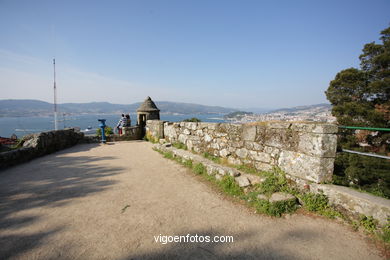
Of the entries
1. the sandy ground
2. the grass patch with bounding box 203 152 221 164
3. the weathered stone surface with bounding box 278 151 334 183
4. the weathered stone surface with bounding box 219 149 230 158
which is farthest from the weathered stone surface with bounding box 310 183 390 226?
the grass patch with bounding box 203 152 221 164

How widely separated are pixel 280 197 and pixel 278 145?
107 centimetres

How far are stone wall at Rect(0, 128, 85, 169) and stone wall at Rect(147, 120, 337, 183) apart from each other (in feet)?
19.7

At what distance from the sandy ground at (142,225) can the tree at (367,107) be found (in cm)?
663

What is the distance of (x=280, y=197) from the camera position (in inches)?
119

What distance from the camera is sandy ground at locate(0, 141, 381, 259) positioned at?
207 centimetres

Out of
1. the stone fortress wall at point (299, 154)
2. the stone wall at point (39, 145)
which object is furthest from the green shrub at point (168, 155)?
the stone wall at point (39, 145)

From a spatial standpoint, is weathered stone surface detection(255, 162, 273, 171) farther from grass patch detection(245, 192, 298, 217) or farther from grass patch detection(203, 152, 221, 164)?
grass patch detection(203, 152, 221, 164)

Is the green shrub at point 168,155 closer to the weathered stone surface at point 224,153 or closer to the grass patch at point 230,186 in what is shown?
the weathered stone surface at point 224,153

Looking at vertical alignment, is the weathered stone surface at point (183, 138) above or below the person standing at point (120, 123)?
below

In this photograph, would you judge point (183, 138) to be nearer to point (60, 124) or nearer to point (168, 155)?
point (168, 155)

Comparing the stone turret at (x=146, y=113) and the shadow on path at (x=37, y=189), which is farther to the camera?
the stone turret at (x=146, y=113)

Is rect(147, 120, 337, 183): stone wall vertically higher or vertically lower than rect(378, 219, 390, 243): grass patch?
higher

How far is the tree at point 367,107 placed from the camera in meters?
9.07

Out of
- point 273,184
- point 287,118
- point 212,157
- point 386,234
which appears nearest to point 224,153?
point 212,157
